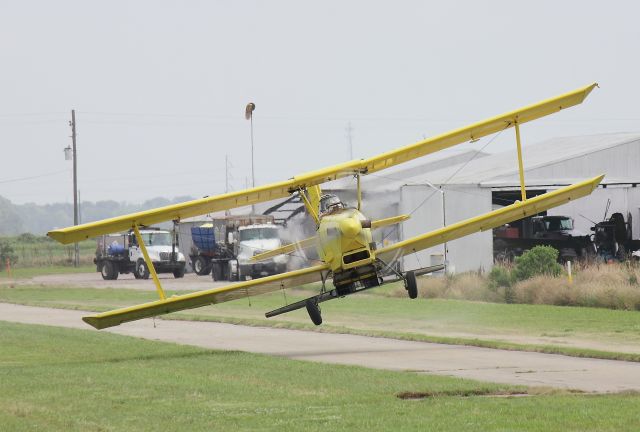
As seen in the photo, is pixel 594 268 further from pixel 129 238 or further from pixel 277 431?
pixel 129 238

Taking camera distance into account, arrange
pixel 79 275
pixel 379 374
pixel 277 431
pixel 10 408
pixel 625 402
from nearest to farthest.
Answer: pixel 277 431 < pixel 625 402 < pixel 10 408 < pixel 379 374 < pixel 79 275

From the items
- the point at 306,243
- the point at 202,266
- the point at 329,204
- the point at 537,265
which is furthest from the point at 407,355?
the point at 202,266

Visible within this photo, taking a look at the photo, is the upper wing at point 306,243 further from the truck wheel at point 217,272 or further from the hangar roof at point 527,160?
the truck wheel at point 217,272

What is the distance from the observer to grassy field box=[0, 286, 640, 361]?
22.3 metres

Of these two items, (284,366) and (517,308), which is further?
(517,308)

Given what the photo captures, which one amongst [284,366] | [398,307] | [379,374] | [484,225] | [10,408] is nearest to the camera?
[10,408]

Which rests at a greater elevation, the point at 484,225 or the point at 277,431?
the point at 484,225

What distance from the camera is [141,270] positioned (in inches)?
2389

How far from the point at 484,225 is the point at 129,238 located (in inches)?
1604

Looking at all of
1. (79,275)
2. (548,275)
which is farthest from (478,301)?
(79,275)

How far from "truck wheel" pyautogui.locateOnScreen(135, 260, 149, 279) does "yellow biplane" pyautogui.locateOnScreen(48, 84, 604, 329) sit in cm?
3698

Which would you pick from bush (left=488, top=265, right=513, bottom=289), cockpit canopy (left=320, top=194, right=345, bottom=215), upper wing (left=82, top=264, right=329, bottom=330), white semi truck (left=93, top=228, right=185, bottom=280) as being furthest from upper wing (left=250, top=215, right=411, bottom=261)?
white semi truck (left=93, top=228, right=185, bottom=280)

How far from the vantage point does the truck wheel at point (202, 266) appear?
5953 centimetres

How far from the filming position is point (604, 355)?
64.2 feet
